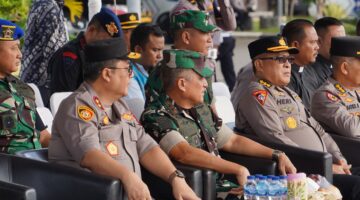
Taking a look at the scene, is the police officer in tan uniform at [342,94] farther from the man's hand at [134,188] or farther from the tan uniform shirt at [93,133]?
the man's hand at [134,188]

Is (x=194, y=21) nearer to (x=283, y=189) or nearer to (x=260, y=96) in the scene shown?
(x=260, y=96)

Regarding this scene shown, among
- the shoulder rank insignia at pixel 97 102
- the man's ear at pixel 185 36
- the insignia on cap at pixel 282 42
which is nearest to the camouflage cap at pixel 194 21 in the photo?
the man's ear at pixel 185 36

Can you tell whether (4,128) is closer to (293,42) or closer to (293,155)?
(293,155)

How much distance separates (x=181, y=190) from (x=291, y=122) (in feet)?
5.31

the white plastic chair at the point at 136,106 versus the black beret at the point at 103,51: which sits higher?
the black beret at the point at 103,51

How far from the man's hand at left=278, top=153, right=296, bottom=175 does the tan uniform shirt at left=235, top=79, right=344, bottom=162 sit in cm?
50

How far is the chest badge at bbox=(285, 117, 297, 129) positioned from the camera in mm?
6410

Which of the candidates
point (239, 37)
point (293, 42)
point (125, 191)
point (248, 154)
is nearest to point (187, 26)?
point (293, 42)

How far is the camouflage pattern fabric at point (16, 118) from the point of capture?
562 cm

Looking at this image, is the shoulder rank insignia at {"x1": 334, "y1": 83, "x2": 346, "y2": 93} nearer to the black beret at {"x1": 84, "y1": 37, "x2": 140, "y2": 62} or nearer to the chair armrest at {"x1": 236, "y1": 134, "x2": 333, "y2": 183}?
the chair armrest at {"x1": 236, "y1": 134, "x2": 333, "y2": 183}

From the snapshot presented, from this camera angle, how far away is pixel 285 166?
572 cm

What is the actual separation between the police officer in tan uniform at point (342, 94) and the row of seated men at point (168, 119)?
0.75 feet

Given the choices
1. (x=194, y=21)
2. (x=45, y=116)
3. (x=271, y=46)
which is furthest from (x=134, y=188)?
(x=194, y=21)

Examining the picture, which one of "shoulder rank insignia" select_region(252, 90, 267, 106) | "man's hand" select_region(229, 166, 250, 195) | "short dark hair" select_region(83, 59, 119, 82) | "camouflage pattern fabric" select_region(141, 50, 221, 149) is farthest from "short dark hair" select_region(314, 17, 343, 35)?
"short dark hair" select_region(83, 59, 119, 82)
